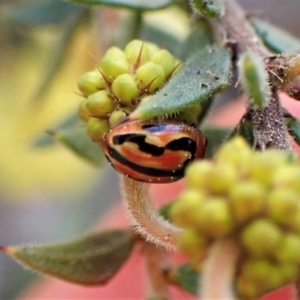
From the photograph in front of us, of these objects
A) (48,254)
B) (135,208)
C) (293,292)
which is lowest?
(48,254)

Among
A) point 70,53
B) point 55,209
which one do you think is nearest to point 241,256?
point 70,53

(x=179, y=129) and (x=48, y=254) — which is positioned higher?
(x=179, y=129)

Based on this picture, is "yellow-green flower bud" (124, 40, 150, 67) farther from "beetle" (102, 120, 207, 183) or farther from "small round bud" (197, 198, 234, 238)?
"small round bud" (197, 198, 234, 238)

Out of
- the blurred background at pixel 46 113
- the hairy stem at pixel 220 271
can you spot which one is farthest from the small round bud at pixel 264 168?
the blurred background at pixel 46 113

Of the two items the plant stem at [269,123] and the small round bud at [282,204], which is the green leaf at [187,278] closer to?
the plant stem at [269,123]

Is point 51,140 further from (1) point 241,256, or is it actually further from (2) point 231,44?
(1) point 241,256

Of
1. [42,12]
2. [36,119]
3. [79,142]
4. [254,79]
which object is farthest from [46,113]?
[254,79]
